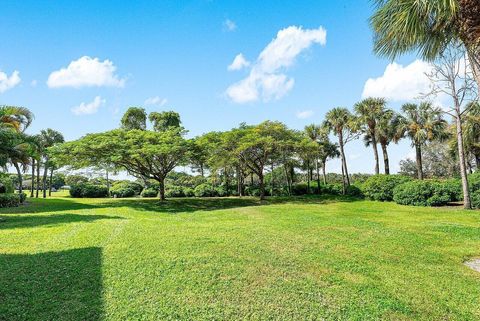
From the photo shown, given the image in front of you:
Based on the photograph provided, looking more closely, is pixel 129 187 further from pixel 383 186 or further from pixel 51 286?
pixel 51 286

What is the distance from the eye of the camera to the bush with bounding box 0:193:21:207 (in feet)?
58.9

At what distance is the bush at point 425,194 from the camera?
2052cm

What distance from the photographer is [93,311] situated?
4066 millimetres

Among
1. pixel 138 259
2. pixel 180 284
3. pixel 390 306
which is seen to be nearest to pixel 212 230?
pixel 138 259

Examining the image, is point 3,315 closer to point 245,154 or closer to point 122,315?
point 122,315

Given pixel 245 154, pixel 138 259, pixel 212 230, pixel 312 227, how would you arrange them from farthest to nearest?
pixel 245 154
pixel 312 227
pixel 212 230
pixel 138 259

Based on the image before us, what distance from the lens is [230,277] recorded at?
525 cm

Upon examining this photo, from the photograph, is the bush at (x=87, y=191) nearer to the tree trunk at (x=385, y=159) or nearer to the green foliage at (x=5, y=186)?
the green foliage at (x=5, y=186)

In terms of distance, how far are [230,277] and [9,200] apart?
1907 cm

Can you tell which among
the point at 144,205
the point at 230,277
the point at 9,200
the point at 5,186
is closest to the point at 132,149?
the point at 144,205

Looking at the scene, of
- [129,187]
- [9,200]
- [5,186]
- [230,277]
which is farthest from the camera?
[129,187]

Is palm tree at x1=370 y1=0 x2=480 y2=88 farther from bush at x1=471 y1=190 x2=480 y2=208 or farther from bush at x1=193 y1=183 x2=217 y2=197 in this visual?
bush at x1=193 y1=183 x2=217 y2=197

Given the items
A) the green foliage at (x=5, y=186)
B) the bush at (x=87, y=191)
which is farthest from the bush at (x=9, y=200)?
the bush at (x=87, y=191)

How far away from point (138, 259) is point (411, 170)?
53.3 m
